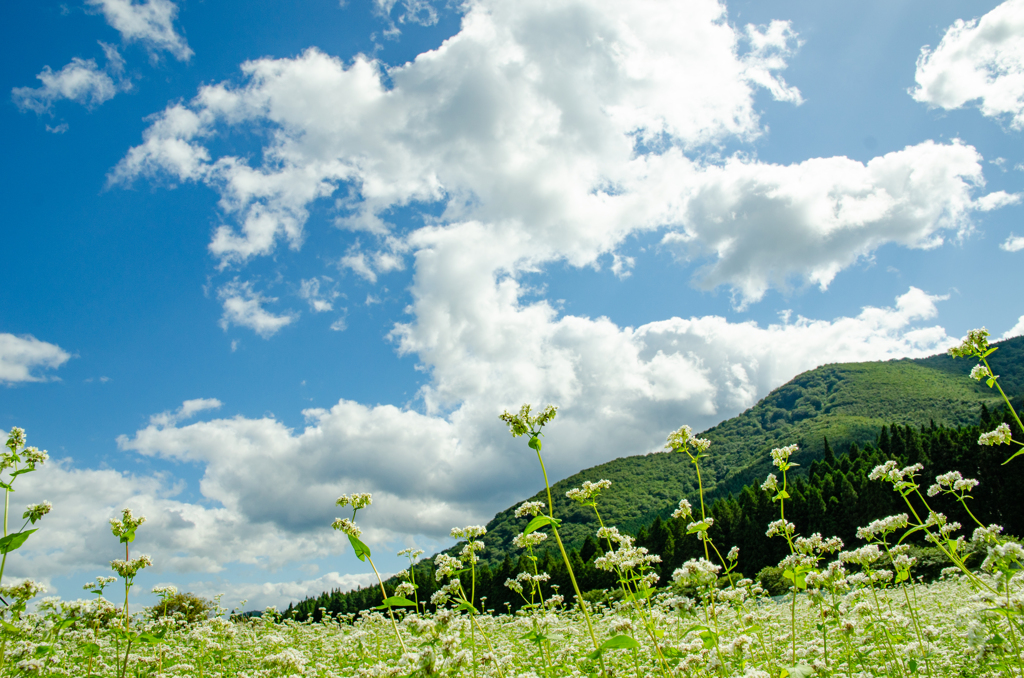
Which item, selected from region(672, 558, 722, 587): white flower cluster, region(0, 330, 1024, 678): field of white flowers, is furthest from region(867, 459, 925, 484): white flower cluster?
region(672, 558, 722, 587): white flower cluster

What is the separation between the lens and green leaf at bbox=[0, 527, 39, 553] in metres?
4.51

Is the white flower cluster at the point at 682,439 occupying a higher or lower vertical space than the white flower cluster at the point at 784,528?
higher

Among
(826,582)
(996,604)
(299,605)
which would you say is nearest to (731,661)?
(826,582)

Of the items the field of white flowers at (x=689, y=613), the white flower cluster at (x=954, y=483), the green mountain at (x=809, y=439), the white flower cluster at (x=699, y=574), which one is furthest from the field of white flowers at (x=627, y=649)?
the green mountain at (x=809, y=439)

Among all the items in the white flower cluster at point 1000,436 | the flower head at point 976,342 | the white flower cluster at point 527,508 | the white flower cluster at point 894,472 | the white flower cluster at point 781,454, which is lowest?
the white flower cluster at point 894,472

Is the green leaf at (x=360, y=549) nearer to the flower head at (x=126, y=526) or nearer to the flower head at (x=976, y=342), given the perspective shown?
the flower head at (x=126, y=526)

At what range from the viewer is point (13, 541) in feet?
14.9

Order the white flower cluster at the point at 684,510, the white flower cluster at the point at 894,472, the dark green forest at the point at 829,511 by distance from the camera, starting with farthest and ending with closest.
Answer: the dark green forest at the point at 829,511
the white flower cluster at the point at 684,510
the white flower cluster at the point at 894,472

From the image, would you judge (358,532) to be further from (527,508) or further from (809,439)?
(809,439)

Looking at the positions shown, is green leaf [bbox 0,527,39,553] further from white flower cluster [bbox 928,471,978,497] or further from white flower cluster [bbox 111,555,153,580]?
white flower cluster [bbox 928,471,978,497]

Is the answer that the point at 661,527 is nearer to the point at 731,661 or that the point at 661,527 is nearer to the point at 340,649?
the point at 340,649

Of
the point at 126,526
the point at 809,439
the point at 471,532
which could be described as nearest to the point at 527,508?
the point at 471,532

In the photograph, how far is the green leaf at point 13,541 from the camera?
4.51 metres

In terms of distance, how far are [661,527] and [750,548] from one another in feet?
32.2
